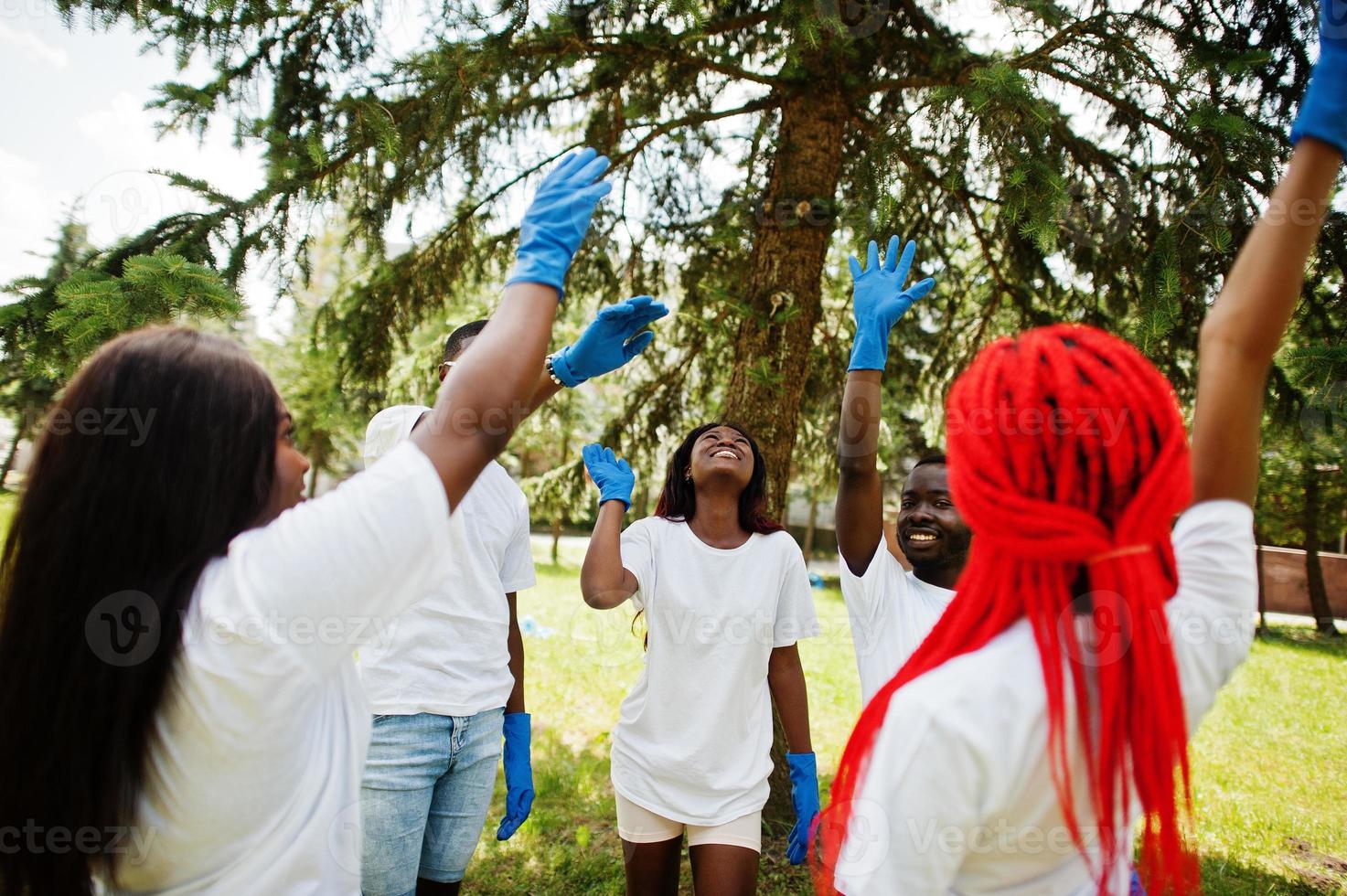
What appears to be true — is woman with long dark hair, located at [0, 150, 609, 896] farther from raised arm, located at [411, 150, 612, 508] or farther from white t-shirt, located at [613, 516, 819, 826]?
white t-shirt, located at [613, 516, 819, 826]

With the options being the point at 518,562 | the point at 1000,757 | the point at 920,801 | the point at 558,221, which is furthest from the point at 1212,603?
the point at 518,562

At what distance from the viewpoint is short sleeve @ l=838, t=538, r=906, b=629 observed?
2189mm

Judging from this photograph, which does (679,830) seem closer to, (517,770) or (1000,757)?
(517,770)

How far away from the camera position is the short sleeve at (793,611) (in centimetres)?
276

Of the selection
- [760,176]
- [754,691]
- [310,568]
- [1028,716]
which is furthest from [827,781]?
[310,568]

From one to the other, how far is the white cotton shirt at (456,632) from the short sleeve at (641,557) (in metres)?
0.38

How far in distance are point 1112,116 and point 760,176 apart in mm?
2037

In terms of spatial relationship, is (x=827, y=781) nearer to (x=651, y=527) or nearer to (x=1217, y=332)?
(x=651, y=527)

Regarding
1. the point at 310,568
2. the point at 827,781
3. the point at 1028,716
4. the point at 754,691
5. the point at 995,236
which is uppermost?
the point at 995,236

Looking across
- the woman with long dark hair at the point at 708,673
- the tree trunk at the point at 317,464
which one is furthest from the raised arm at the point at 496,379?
the tree trunk at the point at 317,464

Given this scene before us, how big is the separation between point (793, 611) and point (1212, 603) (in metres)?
1.73

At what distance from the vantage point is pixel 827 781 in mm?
5066

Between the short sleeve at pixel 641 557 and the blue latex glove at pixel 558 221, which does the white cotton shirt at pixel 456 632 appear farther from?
the blue latex glove at pixel 558 221

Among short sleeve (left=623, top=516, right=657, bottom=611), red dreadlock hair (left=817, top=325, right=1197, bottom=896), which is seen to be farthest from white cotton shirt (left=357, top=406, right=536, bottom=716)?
red dreadlock hair (left=817, top=325, right=1197, bottom=896)
